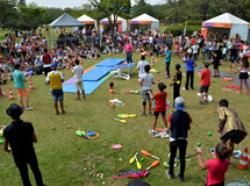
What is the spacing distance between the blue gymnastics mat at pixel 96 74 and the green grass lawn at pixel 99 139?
2.38 m

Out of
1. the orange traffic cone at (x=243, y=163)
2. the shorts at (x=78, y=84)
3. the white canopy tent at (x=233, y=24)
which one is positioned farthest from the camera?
the white canopy tent at (x=233, y=24)

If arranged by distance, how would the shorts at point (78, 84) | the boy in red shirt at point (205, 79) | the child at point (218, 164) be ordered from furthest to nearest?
the shorts at point (78, 84) < the boy in red shirt at point (205, 79) < the child at point (218, 164)

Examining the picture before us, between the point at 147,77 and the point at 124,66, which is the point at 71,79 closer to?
the point at 124,66

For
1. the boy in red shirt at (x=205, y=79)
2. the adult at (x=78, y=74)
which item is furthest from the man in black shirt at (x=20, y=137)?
the boy in red shirt at (x=205, y=79)

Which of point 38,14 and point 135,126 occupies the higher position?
point 38,14

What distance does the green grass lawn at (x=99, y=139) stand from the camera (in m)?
6.22

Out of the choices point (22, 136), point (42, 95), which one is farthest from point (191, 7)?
point (22, 136)

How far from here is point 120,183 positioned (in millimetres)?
5969

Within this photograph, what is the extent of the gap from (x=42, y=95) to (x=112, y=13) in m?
19.2

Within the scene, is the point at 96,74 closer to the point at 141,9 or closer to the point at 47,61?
the point at 47,61

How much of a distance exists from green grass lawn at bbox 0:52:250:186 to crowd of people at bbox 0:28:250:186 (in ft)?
1.44

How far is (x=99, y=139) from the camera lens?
8109 mm

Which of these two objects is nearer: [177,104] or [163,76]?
[177,104]

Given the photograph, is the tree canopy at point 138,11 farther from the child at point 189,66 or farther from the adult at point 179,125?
the adult at point 179,125
